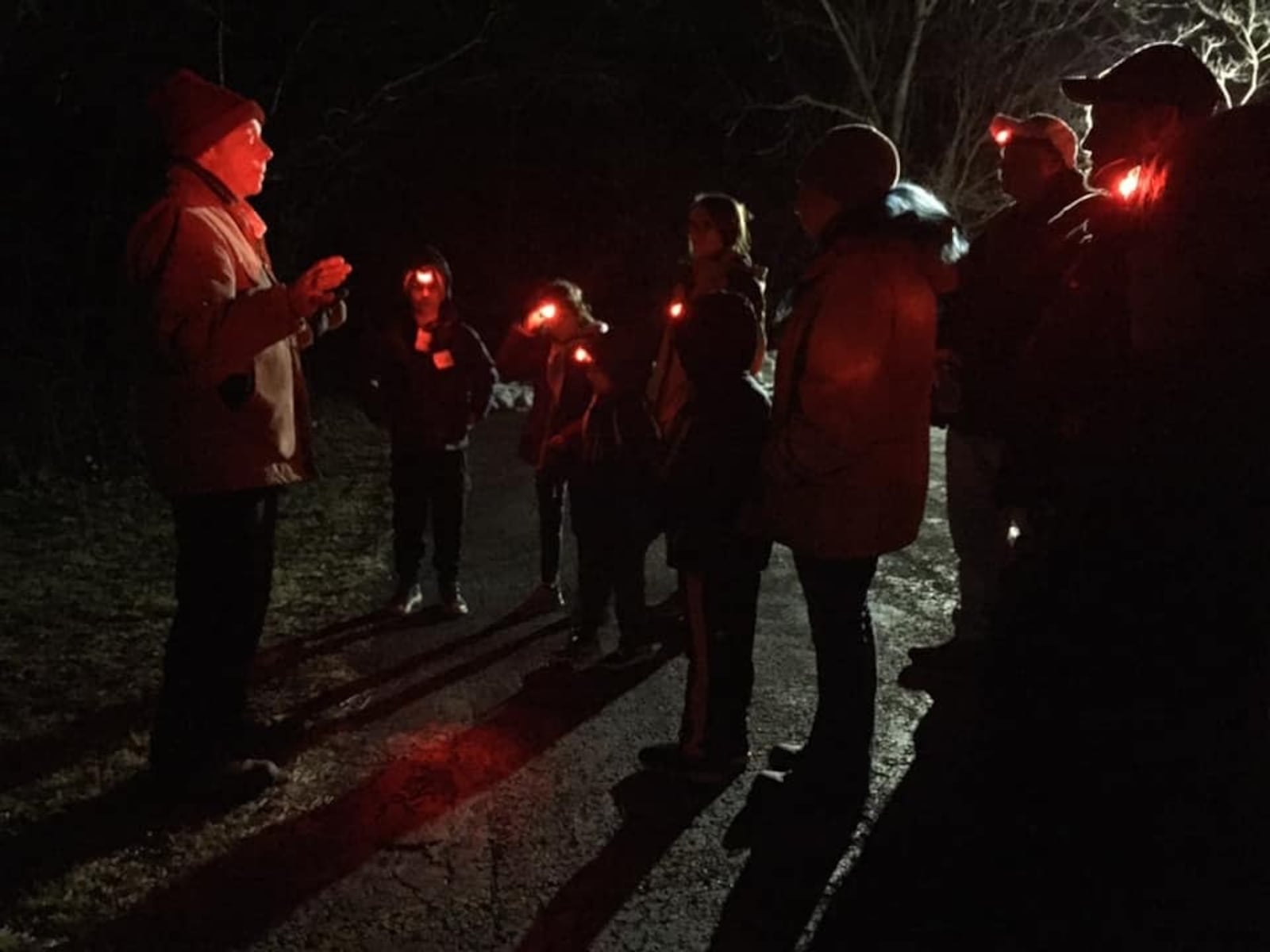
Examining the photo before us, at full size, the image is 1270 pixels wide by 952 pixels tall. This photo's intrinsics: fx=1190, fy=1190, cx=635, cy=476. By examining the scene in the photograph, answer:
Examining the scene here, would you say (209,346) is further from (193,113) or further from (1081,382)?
(1081,382)

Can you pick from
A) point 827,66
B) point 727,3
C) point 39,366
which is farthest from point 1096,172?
point 827,66

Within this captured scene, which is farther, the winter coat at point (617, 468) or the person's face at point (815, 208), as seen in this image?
the winter coat at point (617, 468)

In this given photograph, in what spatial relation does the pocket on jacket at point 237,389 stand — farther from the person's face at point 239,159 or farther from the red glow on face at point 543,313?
the red glow on face at point 543,313

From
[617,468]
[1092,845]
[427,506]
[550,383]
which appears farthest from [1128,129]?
[427,506]

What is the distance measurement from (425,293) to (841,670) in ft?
9.41

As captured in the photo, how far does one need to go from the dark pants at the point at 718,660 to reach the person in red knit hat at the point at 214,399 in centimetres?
140

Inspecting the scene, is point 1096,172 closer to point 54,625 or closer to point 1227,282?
point 1227,282

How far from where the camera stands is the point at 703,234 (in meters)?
4.72

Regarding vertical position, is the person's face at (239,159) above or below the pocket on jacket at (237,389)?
above

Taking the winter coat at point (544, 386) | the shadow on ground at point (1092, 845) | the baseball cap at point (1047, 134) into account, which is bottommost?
the shadow on ground at point (1092, 845)

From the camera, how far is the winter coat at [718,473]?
4.01 m

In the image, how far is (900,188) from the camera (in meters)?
3.55

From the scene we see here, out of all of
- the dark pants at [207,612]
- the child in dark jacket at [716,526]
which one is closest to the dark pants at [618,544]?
the child in dark jacket at [716,526]

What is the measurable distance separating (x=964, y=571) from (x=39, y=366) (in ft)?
28.3
